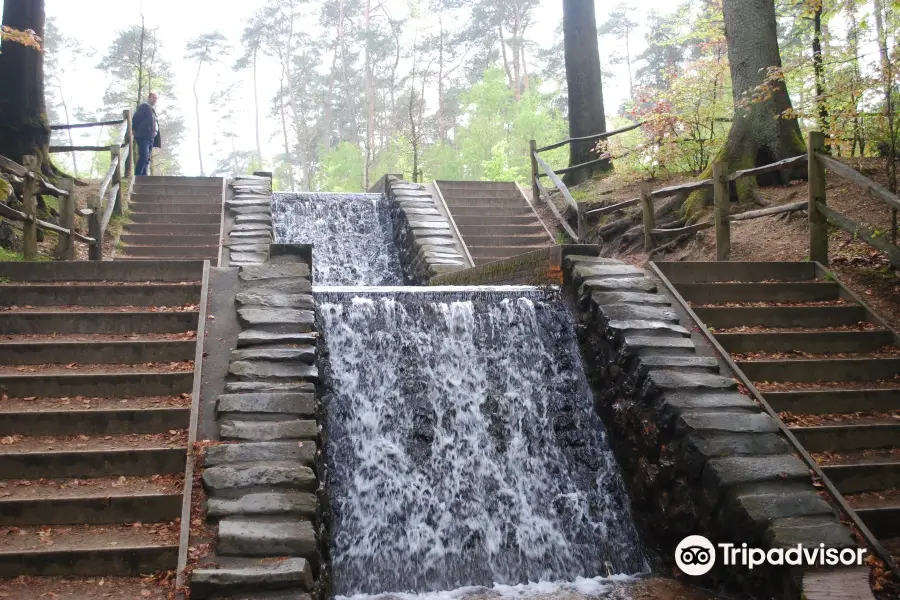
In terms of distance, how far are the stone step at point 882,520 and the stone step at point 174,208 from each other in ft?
31.4

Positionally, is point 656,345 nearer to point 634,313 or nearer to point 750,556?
point 634,313

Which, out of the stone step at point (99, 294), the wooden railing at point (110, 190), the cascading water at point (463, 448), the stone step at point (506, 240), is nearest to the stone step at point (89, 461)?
the cascading water at point (463, 448)

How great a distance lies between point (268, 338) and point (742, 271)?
4788mm

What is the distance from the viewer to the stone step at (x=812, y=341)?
238 inches

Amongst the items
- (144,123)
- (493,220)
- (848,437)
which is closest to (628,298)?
(848,437)

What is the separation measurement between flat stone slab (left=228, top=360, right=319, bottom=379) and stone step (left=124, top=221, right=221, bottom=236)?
5.90 meters

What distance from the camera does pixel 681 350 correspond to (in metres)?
5.68

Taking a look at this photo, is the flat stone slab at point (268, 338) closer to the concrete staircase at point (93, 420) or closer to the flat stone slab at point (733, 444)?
the concrete staircase at point (93, 420)

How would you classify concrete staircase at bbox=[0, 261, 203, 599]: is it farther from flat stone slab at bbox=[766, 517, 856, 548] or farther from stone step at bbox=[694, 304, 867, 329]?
stone step at bbox=[694, 304, 867, 329]

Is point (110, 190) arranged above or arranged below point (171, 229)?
above

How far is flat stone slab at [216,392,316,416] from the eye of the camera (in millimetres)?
4648

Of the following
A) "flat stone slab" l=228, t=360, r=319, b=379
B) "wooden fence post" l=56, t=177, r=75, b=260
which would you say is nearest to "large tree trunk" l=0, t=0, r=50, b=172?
"wooden fence post" l=56, t=177, r=75, b=260

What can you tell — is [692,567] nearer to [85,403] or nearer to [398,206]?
[85,403]

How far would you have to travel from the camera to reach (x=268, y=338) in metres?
5.27
